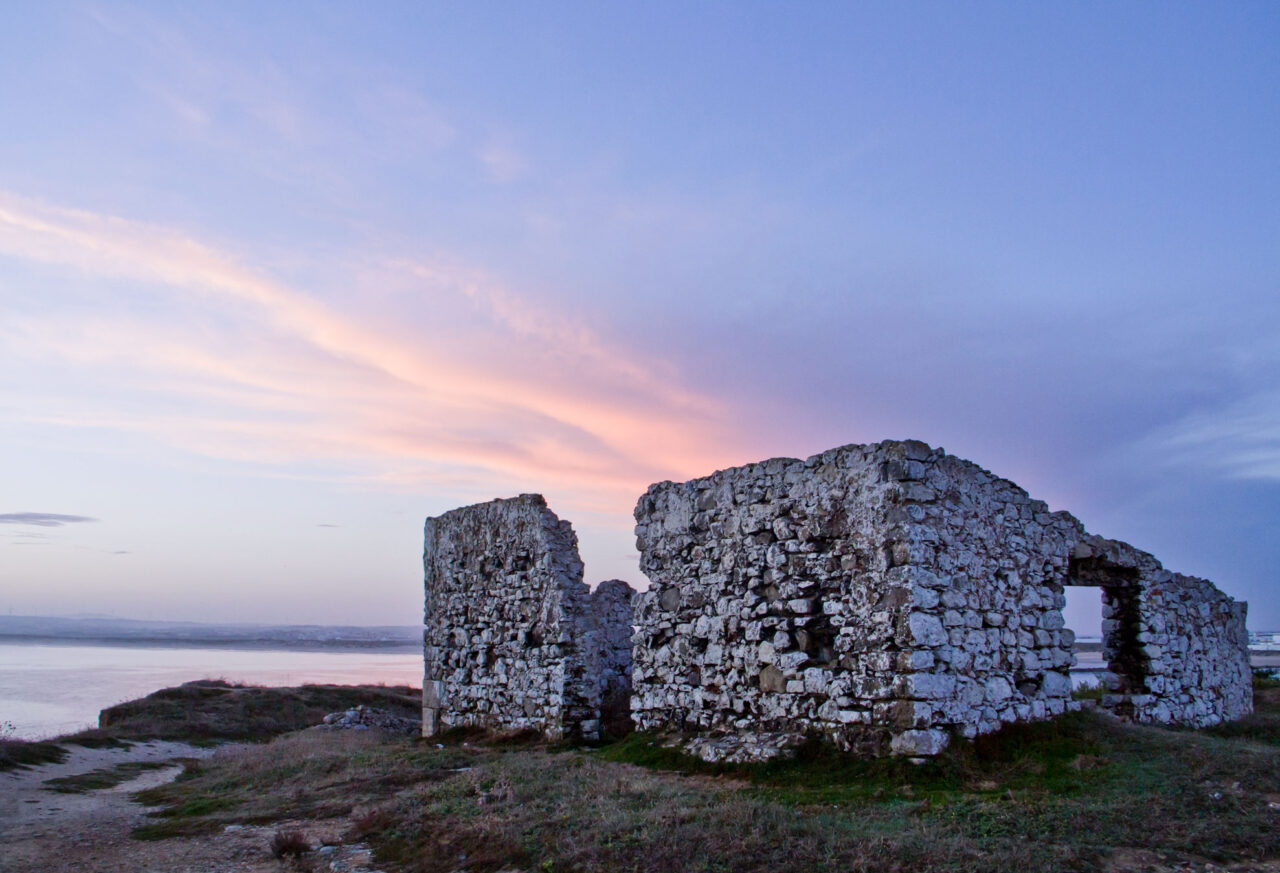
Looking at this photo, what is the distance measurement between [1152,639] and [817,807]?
25.5 ft

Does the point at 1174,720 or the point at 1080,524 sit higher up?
the point at 1080,524

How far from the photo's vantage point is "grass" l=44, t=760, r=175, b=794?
14.2 m

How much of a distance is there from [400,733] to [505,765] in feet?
30.6

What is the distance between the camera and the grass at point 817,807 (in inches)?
245

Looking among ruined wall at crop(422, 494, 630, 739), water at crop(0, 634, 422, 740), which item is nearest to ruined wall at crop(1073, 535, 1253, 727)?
ruined wall at crop(422, 494, 630, 739)

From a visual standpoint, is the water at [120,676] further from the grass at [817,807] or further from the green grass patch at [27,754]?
the grass at [817,807]

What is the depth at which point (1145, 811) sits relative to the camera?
6879mm

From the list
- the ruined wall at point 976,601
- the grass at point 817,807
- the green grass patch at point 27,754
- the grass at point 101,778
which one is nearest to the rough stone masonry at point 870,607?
the ruined wall at point 976,601

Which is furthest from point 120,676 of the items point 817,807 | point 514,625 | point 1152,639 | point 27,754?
point 1152,639

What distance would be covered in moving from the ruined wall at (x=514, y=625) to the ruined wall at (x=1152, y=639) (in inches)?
296

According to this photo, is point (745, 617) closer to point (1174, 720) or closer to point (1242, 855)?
point (1242, 855)

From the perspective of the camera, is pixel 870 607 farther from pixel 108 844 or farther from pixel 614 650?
pixel 108 844

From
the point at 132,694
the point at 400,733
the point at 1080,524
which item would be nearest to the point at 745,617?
the point at 1080,524

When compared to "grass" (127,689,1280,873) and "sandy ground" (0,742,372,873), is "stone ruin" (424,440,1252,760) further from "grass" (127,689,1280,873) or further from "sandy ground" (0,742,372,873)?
"sandy ground" (0,742,372,873)
